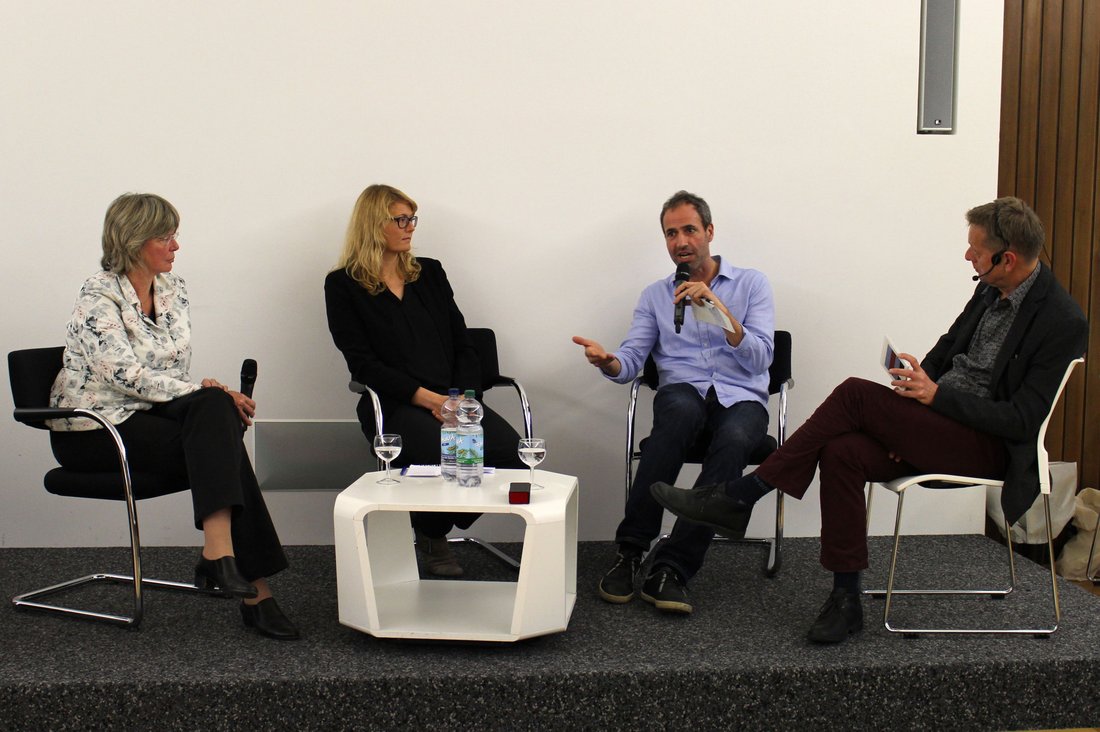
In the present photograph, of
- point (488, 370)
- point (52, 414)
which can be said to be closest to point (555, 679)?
point (488, 370)

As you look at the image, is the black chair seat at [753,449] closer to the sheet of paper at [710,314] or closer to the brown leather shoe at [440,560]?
the sheet of paper at [710,314]

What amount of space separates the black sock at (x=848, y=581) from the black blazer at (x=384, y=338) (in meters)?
1.38

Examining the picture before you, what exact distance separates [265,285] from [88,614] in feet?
4.50

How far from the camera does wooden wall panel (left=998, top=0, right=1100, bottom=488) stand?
3729mm

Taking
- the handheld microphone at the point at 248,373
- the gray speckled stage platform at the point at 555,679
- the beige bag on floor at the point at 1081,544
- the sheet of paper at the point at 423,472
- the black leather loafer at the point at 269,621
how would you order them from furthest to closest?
1. the beige bag on floor at the point at 1081,544
2. the handheld microphone at the point at 248,373
3. the sheet of paper at the point at 423,472
4. the black leather loafer at the point at 269,621
5. the gray speckled stage platform at the point at 555,679

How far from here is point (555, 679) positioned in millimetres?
2289

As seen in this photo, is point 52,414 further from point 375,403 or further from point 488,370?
point 488,370

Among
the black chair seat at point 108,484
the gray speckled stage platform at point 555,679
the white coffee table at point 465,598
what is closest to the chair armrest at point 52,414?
the black chair seat at point 108,484

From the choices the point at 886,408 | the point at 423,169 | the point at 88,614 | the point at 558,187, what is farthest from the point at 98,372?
the point at 886,408

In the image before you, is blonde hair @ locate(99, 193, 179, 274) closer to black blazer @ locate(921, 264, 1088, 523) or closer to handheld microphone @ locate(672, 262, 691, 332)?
handheld microphone @ locate(672, 262, 691, 332)

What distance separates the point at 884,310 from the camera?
12.3ft

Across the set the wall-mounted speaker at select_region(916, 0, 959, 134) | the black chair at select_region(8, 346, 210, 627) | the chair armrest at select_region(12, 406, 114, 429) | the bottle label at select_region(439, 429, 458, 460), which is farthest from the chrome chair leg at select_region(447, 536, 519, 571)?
the wall-mounted speaker at select_region(916, 0, 959, 134)

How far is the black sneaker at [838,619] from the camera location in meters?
2.50

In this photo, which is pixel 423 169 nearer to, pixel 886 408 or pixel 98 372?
pixel 98 372
